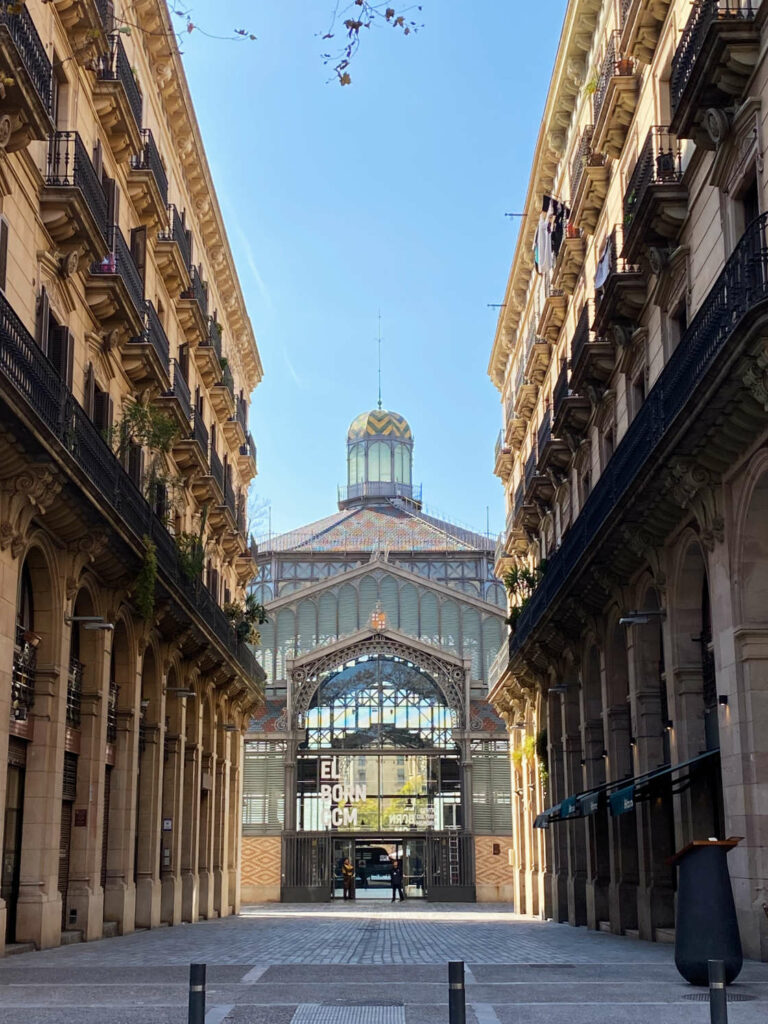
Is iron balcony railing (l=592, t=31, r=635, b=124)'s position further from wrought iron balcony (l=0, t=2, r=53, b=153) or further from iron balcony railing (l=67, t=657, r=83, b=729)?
iron balcony railing (l=67, t=657, r=83, b=729)

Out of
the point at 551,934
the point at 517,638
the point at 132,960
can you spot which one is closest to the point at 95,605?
the point at 132,960

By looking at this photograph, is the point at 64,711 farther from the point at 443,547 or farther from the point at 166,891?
the point at 443,547

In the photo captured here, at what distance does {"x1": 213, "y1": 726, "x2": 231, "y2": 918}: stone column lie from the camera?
43094mm

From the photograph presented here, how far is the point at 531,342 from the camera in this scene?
144 ft

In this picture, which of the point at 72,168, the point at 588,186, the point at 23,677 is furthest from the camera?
the point at 588,186

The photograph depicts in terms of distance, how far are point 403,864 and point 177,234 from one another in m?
29.5

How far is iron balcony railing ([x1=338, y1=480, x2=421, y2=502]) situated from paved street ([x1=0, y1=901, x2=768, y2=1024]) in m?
52.9

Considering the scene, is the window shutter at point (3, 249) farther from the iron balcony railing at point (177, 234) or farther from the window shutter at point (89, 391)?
the iron balcony railing at point (177, 234)

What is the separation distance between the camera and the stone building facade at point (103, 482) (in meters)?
20.1

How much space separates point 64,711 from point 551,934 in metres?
11.5

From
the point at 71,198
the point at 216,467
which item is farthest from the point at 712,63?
the point at 216,467

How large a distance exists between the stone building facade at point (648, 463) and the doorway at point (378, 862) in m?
13.6

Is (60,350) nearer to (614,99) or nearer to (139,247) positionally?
(139,247)

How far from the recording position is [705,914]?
44.1 feet
